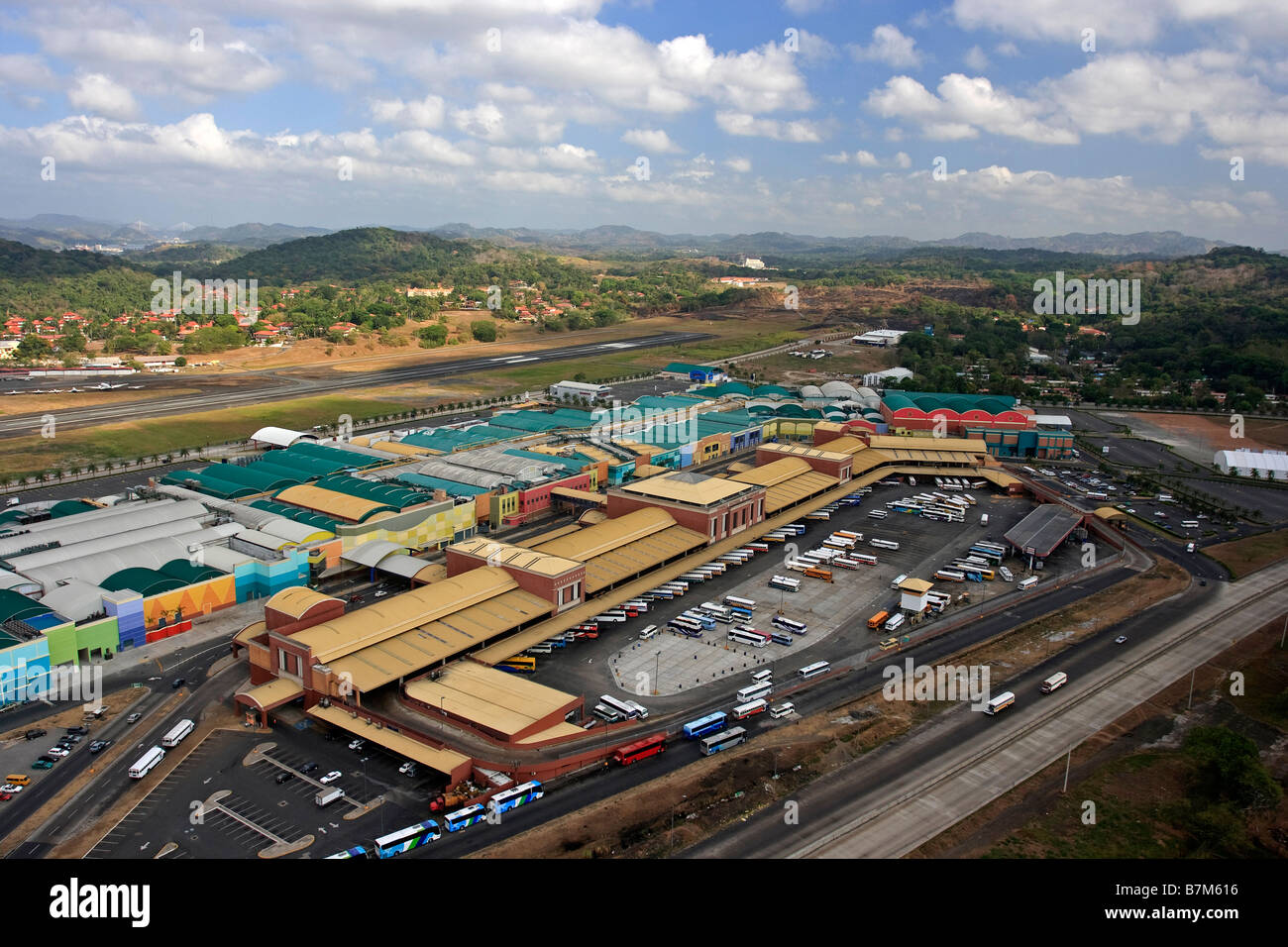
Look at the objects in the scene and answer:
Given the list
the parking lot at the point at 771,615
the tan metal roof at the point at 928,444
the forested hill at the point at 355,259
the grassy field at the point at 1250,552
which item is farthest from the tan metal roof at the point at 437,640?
the forested hill at the point at 355,259

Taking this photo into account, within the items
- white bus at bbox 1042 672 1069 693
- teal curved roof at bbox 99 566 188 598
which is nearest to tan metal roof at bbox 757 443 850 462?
white bus at bbox 1042 672 1069 693

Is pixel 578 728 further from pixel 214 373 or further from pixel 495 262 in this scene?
pixel 495 262

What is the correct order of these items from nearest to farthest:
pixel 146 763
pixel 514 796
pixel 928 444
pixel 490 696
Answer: pixel 514 796, pixel 146 763, pixel 490 696, pixel 928 444

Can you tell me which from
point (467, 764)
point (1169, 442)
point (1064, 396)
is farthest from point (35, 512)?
point (1064, 396)

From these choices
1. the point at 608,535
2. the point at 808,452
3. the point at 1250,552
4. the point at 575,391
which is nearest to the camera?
the point at 608,535

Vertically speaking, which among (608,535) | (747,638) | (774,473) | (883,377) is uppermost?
(883,377)

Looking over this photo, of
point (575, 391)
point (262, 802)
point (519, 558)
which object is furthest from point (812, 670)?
point (575, 391)

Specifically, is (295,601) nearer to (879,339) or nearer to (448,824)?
(448,824)

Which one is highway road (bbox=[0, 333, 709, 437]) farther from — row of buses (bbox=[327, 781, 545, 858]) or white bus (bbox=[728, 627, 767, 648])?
row of buses (bbox=[327, 781, 545, 858])
